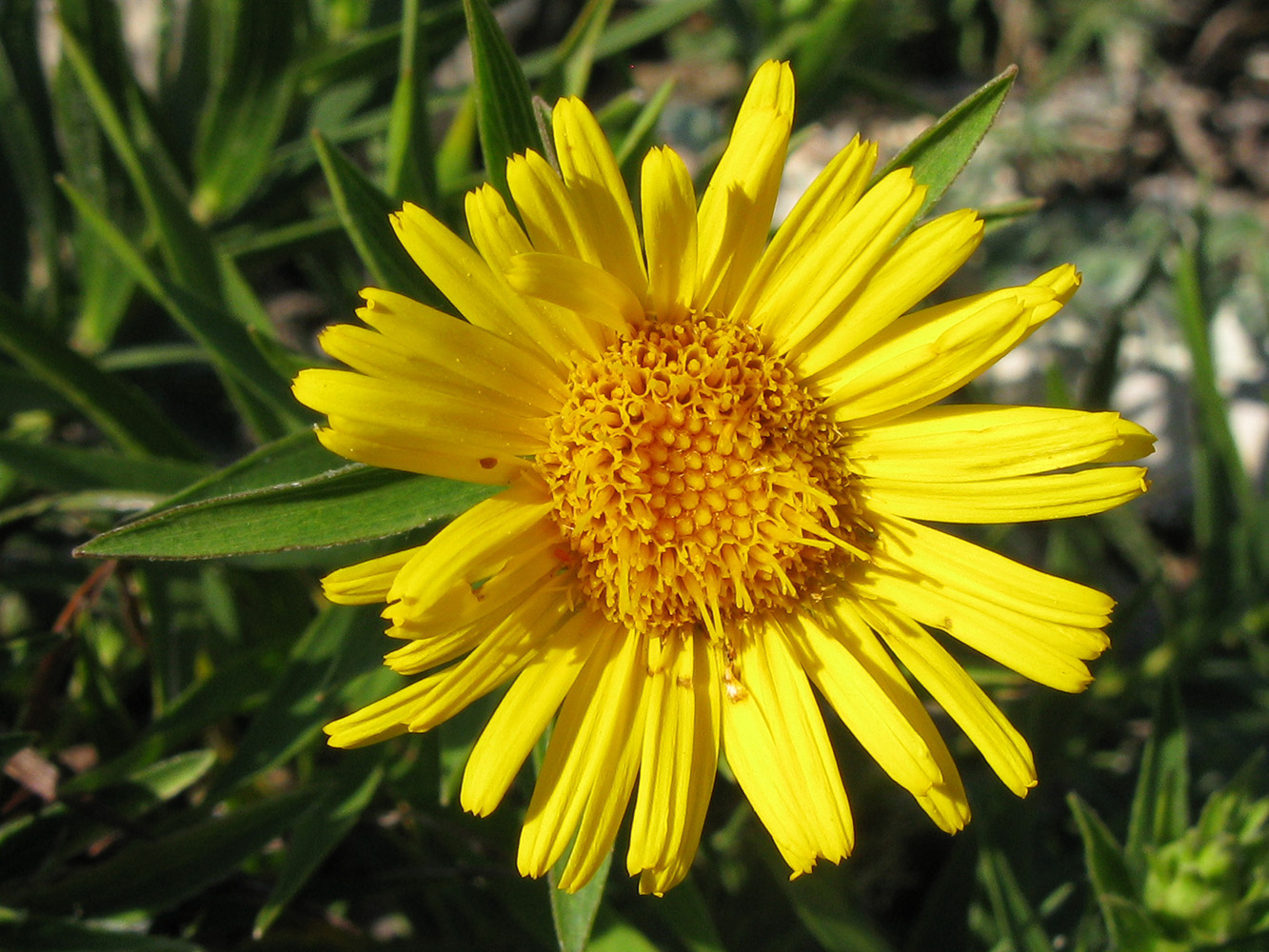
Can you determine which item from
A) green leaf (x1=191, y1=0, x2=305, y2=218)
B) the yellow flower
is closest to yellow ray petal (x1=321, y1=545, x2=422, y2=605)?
the yellow flower

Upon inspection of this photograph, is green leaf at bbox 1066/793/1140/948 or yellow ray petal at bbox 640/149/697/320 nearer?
yellow ray petal at bbox 640/149/697/320

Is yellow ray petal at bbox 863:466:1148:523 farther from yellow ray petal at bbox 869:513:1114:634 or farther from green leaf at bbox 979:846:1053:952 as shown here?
green leaf at bbox 979:846:1053:952

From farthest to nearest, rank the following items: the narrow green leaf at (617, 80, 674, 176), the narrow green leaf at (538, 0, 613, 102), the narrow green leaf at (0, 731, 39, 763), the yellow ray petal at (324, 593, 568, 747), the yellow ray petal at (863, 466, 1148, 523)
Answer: the narrow green leaf at (538, 0, 613, 102) < the narrow green leaf at (617, 80, 674, 176) < the narrow green leaf at (0, 731, 39, 763) < the yellow ray petal at (863, 466, 1148, 523) < the yellow ray petal at (324, 593, 568, 747)

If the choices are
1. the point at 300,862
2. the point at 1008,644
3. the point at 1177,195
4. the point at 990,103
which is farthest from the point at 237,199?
the point at 1177,195

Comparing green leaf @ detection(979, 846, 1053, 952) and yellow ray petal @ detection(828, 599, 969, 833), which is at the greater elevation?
yellow ray petal @ detection(828, 599, 969, 833)

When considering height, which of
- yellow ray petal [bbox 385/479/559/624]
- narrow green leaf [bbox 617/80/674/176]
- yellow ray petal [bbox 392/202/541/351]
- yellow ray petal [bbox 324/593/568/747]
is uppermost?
narrow green leaf [bbox 617/80/674/176]

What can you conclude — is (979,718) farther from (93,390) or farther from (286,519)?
(93,390)
